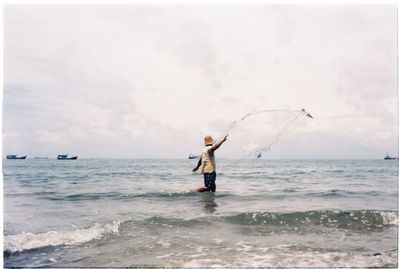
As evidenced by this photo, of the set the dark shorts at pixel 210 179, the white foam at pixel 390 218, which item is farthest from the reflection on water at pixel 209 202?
the white foam at pixel 390 218

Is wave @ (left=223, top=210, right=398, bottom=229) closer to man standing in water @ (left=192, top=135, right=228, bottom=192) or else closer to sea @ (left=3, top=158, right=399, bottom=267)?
sea @ (left=3, top=158, right=399, bottom=267)

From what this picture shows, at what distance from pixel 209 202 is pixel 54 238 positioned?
5618mm

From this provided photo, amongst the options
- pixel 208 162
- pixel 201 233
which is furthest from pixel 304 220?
pixel 208 162

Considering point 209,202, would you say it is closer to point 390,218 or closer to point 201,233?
point 201,233

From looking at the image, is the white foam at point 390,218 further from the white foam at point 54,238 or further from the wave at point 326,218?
the white foam at point 54,238

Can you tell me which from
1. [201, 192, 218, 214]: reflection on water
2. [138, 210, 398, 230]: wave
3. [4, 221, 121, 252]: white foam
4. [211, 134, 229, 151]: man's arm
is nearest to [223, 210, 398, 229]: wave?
[138, 210, 398, 230]: wave

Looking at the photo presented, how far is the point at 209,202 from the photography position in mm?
12328

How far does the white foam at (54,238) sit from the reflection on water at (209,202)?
3071 millimetres

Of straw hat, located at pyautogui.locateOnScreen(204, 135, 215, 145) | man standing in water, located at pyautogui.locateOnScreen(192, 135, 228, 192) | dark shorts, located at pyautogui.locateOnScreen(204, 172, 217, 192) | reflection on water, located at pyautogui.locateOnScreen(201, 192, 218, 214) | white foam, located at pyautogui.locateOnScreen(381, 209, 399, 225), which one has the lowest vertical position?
white foam, located at pyautogui.locateOnScreen(381, 209, 399, 225)

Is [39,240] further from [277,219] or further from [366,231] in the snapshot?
[366,231]

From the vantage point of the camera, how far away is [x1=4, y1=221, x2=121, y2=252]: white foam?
7.40 m

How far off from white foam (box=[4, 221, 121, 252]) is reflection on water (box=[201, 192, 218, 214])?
3071 millimetres

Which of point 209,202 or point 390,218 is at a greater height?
point 209,202

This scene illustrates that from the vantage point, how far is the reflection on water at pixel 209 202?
35.4 ft
